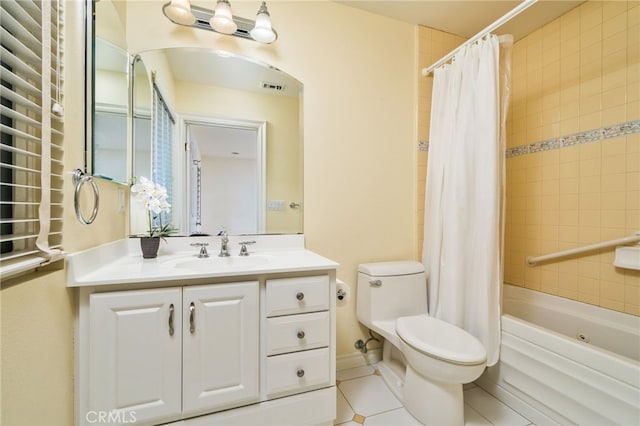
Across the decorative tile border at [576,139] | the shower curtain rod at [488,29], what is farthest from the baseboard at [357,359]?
the shower curtain rod at [488,29]

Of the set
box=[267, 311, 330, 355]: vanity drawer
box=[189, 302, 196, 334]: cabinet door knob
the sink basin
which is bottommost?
box=[267, 311, 330, 355]: vanity drawer

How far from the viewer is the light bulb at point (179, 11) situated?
1314 millimetres

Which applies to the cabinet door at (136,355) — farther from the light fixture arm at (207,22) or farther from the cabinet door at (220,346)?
the light fixture arm at (207,22)

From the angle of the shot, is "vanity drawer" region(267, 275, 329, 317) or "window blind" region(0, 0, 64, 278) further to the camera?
"vanity drawer" region(267, 275, 329, 317)

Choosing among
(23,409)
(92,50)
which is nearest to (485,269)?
(23,409)

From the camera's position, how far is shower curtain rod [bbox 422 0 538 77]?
1.19m

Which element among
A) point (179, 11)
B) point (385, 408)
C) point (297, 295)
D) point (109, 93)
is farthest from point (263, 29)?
point (385, 408)

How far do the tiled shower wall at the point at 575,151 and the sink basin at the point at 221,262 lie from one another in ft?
4.16

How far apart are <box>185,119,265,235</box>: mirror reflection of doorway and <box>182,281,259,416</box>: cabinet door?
21.5 inches

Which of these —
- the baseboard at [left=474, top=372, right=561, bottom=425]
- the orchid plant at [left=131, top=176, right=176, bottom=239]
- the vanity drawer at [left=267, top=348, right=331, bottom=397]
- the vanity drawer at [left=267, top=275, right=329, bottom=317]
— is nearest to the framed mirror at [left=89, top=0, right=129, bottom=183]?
the orchid plant at [left=131, top=176, right=176, bottom=239]

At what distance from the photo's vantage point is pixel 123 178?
127cm

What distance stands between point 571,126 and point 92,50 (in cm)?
263

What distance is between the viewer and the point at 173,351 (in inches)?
37.6

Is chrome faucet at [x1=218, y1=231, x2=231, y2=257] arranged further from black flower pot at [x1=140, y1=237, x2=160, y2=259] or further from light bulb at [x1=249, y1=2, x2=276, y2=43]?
light bulb at [x1=249, y1=2, x2=276, y2=43]
